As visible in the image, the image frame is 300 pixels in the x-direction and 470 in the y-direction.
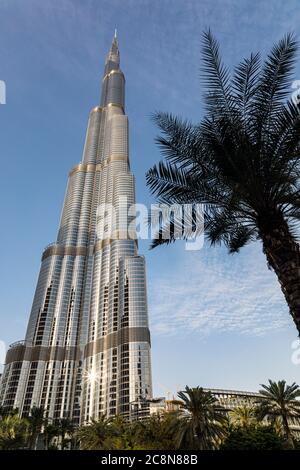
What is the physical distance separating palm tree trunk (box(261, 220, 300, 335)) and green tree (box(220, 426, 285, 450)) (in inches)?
1060

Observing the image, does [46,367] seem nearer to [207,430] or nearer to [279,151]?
[207,430]

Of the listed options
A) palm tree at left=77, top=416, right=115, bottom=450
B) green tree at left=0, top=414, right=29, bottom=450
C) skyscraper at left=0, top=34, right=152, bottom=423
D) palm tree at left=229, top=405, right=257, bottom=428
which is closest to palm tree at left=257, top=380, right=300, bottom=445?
palm tree at left=229, top=405, right=257, bottom=428

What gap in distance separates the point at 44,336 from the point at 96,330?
21.2 meters

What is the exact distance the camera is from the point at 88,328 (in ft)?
468

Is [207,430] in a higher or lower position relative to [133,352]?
lower

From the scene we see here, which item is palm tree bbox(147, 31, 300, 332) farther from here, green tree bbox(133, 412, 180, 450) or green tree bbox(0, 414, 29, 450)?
green tree bbox(0, 414, 29, 450)

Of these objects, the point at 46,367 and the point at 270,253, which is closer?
the point at 270,253

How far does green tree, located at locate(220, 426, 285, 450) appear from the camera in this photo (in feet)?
94.7

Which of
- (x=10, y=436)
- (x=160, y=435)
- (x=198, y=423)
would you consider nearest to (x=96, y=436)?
(x=160, y=435)

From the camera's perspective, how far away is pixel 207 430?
102 ft

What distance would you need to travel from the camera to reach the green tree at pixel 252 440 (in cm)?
2886

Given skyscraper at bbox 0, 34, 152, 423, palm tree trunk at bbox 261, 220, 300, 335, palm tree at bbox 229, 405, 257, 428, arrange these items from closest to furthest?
palm tree trunk at bbox 261, 220, 300, 335
palm tree at bbox 229, 405, 257, 428
skyscraper at bbox 0, 34, 152, 423

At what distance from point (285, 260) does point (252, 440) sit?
28.3 m
